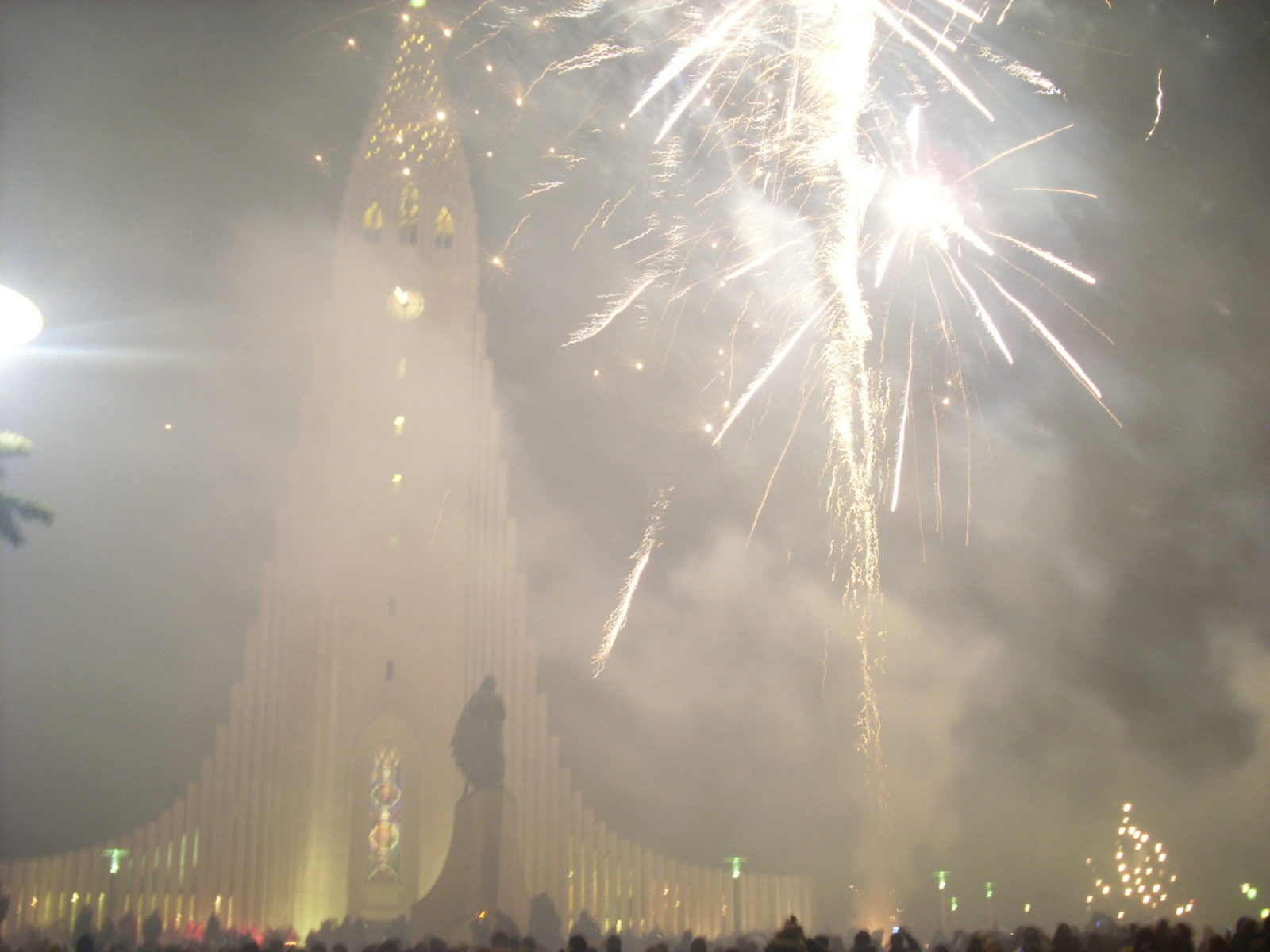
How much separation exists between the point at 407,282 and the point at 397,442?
3.91 m

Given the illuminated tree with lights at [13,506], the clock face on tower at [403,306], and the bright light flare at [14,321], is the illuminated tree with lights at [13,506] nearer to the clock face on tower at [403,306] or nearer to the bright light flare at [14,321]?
the bright light flare at [14,321]

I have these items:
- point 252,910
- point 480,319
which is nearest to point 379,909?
point 252,910

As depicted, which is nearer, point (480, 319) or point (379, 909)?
point (379, 909)

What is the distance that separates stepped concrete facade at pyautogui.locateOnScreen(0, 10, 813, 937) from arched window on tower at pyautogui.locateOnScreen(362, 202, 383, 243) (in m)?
0.04

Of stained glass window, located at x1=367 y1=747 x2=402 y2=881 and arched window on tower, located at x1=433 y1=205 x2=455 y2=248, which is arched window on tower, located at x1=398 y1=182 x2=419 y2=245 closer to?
arched window on tower, located at x1=433 y1=205 x2=455 y2=248

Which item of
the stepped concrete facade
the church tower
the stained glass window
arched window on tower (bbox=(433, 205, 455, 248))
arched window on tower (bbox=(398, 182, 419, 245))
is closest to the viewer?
the stepped concrete facade

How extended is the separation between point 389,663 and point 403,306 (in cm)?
823

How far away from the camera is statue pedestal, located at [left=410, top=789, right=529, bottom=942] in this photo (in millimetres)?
15188

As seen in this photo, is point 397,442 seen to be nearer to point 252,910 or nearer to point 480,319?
point 480,319

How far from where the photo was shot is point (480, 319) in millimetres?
23656

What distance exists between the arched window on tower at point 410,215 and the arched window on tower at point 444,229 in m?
0.48

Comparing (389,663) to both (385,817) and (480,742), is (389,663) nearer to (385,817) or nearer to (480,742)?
(385,817)

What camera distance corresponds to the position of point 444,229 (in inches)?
953

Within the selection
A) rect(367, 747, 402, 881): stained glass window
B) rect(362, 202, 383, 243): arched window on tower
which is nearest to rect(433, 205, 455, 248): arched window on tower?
rect(362, 202, 383, 243): arched window on tower
